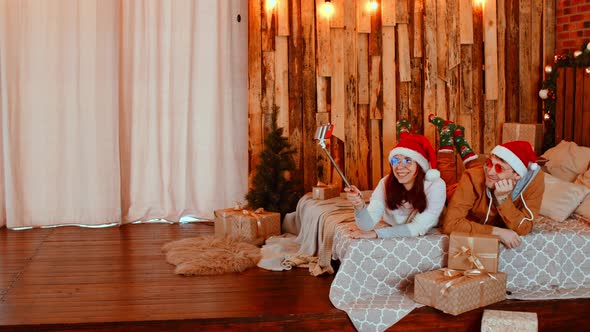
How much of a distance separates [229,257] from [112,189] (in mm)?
1843

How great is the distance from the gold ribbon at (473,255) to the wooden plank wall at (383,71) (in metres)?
2.48

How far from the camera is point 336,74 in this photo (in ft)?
20.7

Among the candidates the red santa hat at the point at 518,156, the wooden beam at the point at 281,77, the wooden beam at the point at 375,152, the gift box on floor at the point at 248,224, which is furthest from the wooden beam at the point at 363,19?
the red santa hat at the point at 518,156

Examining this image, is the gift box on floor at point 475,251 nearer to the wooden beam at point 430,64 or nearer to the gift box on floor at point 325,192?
the gift box on floor at point 325,192

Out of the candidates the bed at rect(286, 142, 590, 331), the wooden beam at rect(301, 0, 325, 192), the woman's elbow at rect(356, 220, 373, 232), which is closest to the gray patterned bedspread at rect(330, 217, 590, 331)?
the bed at rect(286, 142, 590, 331)

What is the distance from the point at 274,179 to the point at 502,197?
224 centimetres

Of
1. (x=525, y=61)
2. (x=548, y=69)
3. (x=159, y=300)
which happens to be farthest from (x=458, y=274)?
(x=525, y=61)

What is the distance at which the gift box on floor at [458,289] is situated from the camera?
3766 millimetres

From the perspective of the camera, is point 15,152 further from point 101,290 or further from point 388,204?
point 388,204

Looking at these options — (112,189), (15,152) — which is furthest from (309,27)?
(15,152)

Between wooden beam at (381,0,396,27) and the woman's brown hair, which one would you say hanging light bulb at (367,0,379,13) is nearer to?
wooden beam at (381,0,396,27)

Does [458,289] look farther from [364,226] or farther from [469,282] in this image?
[364,226]

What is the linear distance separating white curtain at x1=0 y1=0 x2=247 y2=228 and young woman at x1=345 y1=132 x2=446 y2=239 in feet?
7.89

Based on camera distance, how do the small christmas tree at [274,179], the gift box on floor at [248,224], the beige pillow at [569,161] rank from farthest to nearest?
the small christmas tree at [274,179] < the gift box on floor at [248,224] < the beige pillow at [569,161]
